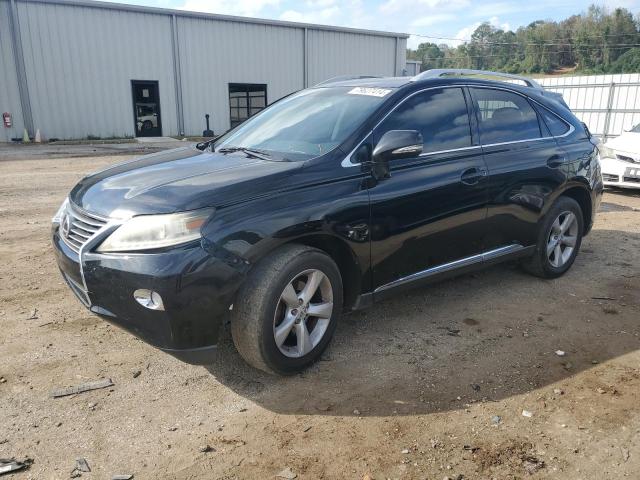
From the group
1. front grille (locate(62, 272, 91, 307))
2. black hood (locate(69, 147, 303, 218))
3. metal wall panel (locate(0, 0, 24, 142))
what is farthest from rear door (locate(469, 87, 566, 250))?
metal wall panel (locate(0, 0, 24, 142))

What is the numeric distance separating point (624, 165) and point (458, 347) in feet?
25.4

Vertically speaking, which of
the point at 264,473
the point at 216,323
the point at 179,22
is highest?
the point at 179,22

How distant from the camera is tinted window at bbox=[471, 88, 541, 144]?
14.0 feet

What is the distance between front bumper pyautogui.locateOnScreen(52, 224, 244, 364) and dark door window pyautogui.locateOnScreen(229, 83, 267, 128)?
847 inches

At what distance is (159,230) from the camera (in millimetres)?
2723

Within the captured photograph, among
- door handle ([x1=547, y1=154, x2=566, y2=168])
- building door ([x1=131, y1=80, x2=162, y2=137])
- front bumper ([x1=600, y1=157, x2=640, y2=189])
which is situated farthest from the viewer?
building door ([x1=131, y1=80, x2=162, y2=137])

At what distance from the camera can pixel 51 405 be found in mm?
2930

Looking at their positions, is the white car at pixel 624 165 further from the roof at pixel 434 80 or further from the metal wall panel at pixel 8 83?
the metal wall panel at pixel 8 83

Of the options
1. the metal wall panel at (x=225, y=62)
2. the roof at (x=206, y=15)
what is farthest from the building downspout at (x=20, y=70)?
the metal wall panel at (x=225, y=62)

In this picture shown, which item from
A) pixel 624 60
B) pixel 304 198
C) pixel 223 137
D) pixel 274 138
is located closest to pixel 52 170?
pixel 223 137

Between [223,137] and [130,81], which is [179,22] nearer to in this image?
[130,81]

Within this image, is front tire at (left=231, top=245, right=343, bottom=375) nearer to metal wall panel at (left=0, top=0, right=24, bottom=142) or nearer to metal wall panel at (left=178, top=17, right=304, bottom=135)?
metal wall panel at (left=0, top=0, right=24, bottom=142)

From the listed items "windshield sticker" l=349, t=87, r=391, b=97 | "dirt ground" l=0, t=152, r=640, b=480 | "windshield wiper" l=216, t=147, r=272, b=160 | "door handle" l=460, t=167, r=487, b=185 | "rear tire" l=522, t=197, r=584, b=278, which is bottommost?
"dirt ground" l=0, t=152, r=640, b=480

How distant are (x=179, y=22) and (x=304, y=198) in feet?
68.3
